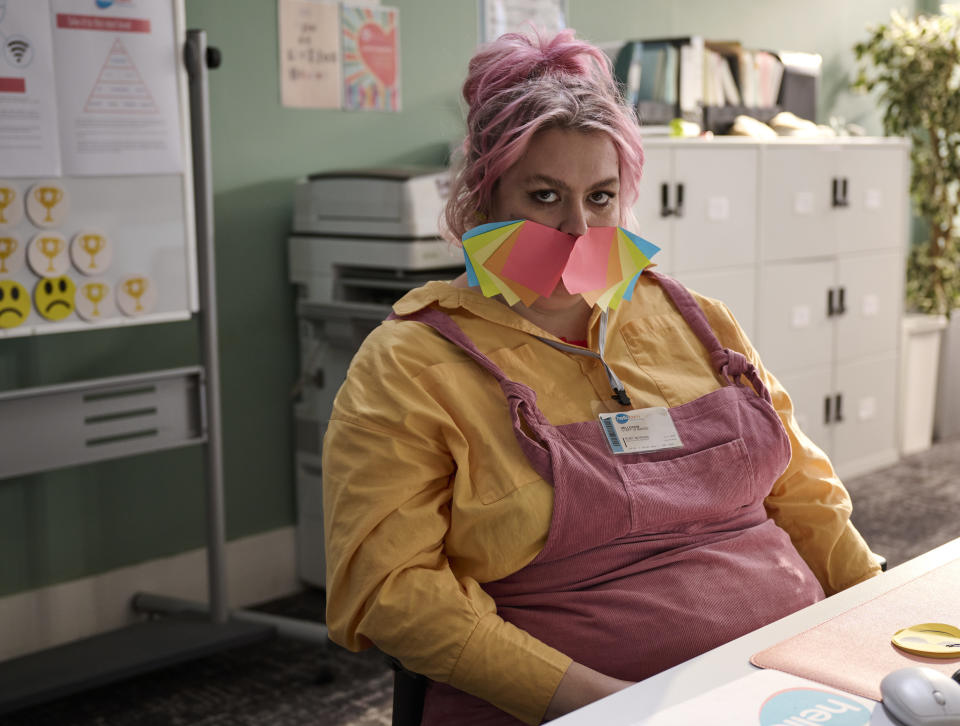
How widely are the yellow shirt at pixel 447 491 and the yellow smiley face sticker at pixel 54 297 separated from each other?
1.20 meters

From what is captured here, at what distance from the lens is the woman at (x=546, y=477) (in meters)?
1.25

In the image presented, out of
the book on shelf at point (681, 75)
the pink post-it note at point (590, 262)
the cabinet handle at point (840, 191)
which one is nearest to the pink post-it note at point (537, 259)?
the pink post-it note at point (590, 262)

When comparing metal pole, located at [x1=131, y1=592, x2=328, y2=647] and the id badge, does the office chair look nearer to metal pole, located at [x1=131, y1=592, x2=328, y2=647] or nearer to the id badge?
the id badge

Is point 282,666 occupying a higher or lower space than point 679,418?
lower

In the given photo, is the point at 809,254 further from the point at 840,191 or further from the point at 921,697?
the point at 921,697

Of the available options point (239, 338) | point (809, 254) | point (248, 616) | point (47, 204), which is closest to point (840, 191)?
point (809, 254)

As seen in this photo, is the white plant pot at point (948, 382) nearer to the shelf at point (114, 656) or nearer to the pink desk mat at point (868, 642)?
the shelf at point (114, 656)

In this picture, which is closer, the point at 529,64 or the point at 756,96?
the point at 529,64

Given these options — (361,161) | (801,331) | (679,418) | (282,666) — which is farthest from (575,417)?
(801,331)

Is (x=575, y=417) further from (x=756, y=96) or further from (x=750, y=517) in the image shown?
(x=756, y=96)

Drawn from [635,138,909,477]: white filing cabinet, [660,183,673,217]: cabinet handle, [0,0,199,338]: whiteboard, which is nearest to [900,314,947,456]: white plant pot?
[635,138,909,477]: white filing cabinet

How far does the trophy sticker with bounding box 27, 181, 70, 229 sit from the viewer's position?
89.9 inches

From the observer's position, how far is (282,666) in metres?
2.72

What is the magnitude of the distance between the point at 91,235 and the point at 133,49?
0.42m
